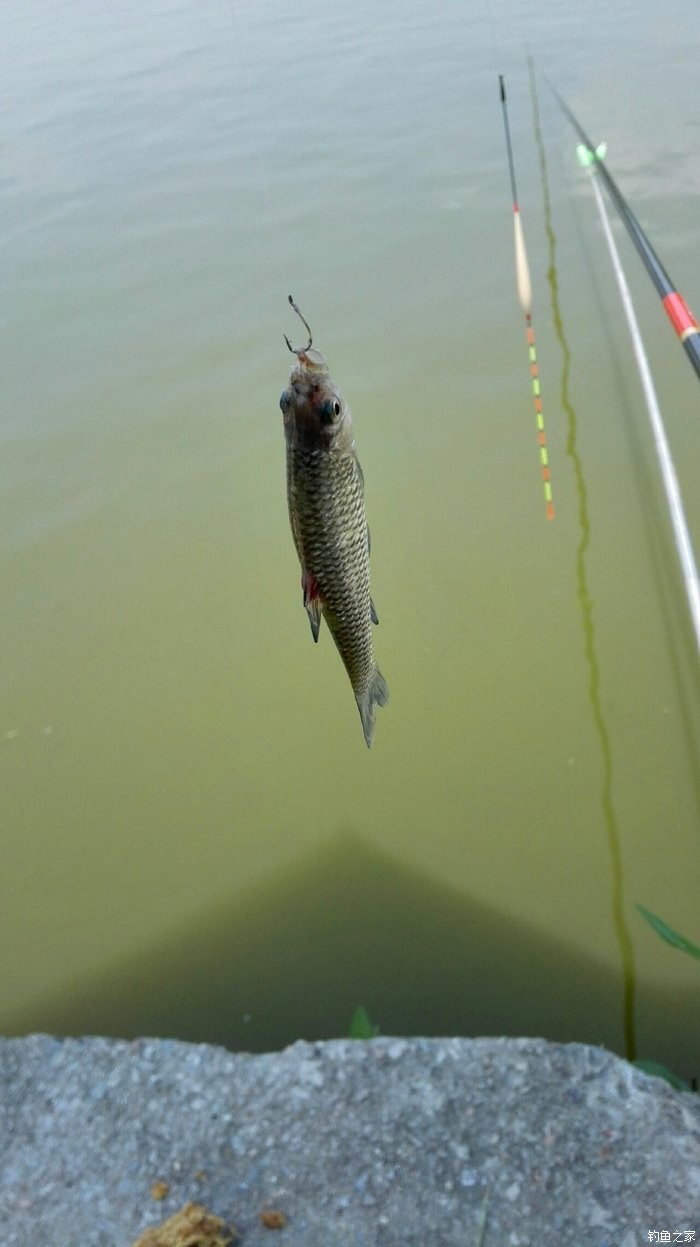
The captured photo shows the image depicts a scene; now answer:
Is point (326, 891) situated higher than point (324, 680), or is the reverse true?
point (324, 680)

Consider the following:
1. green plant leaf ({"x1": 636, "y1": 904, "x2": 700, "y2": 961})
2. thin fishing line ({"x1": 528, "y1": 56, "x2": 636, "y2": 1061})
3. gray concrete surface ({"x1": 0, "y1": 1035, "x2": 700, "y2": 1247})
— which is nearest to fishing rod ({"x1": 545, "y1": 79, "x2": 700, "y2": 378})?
thin fishing line ({"x1": 528, "y1": 56, "x2": 636, "y2": 1061})

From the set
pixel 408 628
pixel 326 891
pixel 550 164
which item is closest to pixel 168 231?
pixel 550 164

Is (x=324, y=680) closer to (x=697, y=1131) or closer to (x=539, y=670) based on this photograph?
(x=539, y=670)

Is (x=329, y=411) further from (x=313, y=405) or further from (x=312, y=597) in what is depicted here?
(x=312, y=597)

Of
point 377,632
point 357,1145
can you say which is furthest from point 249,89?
point 357,1145

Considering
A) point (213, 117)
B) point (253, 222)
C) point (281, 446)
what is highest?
point (213, 117)

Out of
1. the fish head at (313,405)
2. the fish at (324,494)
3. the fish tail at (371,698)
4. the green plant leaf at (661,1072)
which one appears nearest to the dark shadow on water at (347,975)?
the green plant leaf at (661,1072)

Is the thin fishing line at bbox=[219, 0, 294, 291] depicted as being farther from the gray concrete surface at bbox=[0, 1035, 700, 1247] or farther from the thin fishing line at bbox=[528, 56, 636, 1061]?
the gray concrete surface at bbox=[0, 1035, 700, 1247]

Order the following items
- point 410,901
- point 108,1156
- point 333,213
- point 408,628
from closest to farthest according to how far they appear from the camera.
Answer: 1. point 108,1156
2. point 410,901
3. point 408,628
4. point 333,213
